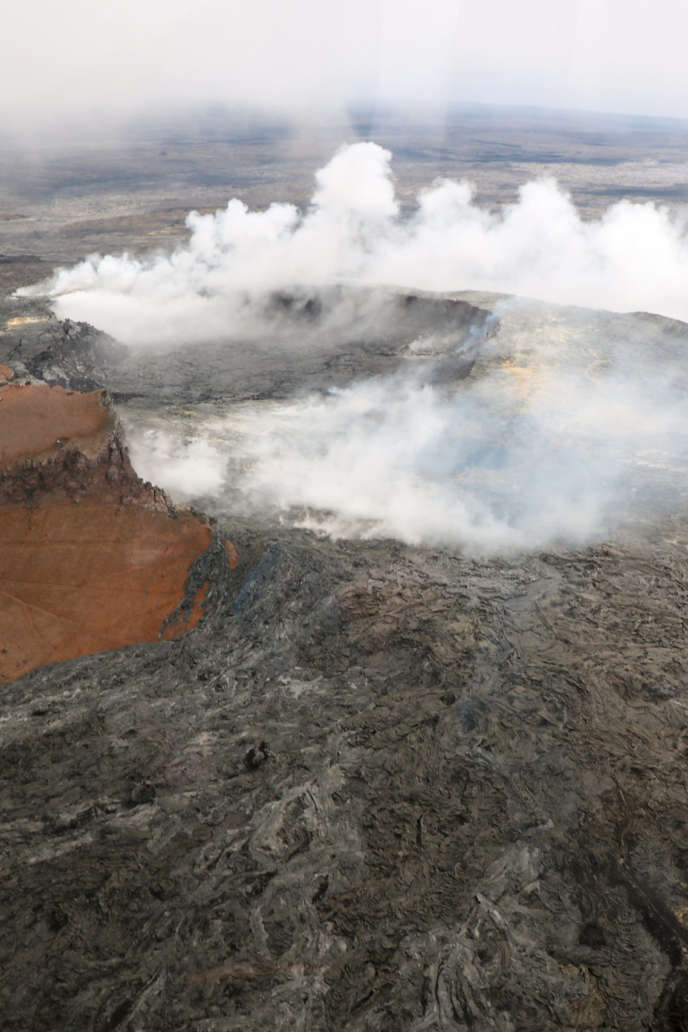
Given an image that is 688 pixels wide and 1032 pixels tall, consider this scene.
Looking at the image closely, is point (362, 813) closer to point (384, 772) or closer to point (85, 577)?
point (384, 772)

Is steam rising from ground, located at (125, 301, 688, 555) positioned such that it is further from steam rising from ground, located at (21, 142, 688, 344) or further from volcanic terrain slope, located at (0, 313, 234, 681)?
steam rising from ground, located at (21, 142, 688, 344)

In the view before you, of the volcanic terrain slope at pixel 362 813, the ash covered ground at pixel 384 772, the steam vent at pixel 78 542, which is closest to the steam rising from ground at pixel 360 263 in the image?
the steam vent at pixel 78 542

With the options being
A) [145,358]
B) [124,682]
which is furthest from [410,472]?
[145,358]

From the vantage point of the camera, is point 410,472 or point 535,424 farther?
point 535,424

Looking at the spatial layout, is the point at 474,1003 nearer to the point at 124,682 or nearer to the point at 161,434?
the point at 124,682

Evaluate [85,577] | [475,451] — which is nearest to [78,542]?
[85,577]

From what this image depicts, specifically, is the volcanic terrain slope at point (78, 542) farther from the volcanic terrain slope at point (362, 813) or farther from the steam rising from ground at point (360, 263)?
the steam rising from ground at point (360, 263)

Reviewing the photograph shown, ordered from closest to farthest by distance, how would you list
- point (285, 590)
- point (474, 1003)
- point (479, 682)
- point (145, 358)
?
point (474, 1003) < point (479, 682) < point (285, 590) < point (145, 358)
